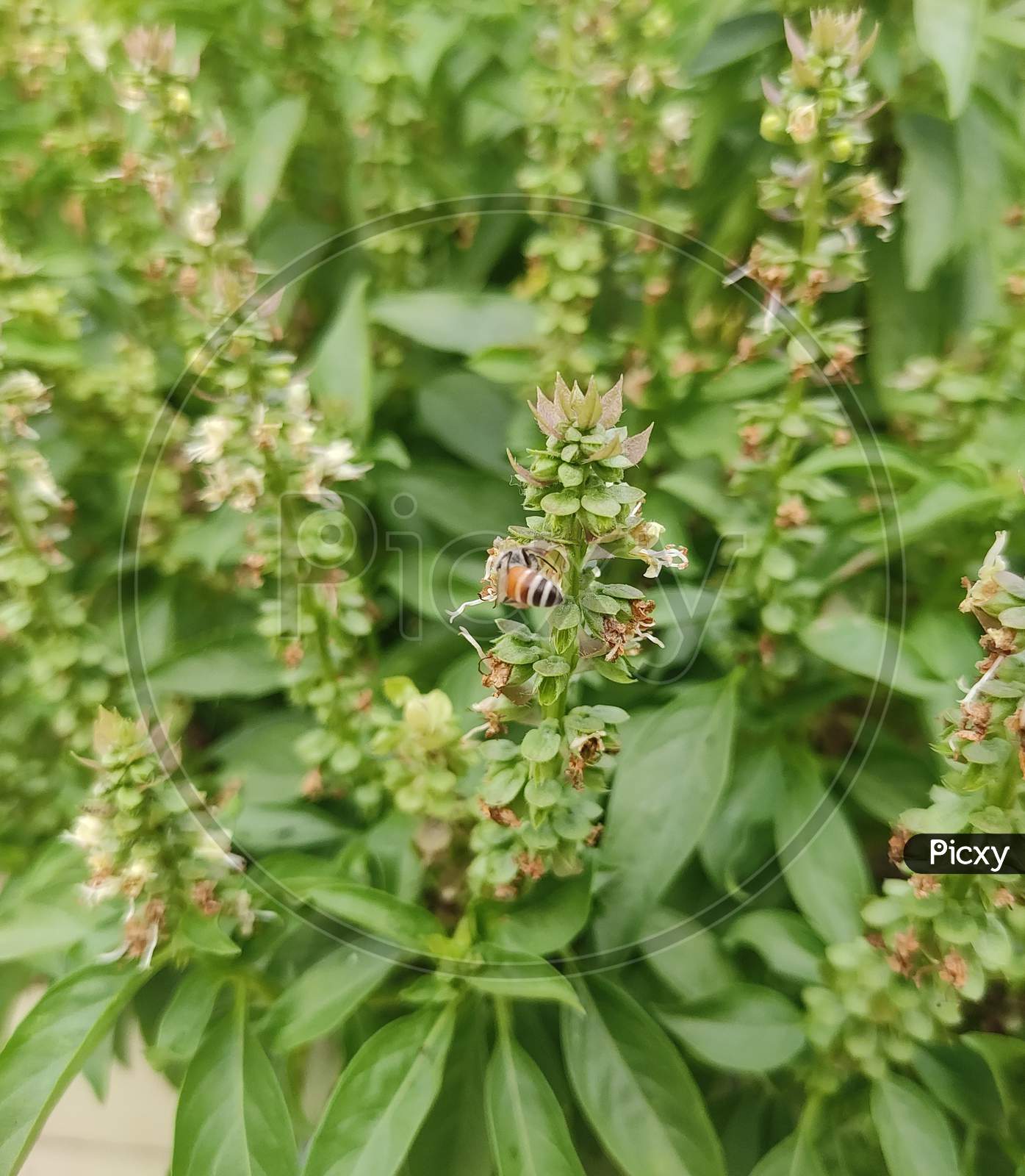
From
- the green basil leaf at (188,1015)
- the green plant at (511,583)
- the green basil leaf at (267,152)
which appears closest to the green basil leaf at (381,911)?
the green plant at (511,583)

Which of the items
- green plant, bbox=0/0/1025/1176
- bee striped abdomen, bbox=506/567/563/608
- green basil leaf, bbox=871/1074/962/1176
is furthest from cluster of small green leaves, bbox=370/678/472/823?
green basil leaf, bbox=871/1074/962/1176

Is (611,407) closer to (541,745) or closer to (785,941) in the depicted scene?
(541,745)

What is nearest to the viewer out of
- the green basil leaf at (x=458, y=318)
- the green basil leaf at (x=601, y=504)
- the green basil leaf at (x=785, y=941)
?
the green basil leaf at (x=601, y=504)

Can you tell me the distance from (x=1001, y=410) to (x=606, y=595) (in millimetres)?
583

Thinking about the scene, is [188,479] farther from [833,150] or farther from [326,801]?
[833,150]

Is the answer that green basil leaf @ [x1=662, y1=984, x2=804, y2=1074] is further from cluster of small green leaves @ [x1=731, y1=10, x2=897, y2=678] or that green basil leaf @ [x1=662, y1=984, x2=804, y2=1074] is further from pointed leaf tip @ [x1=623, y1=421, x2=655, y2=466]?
pointed leaf tip @ [x1=623, y1=421, x2=655, y2=466]

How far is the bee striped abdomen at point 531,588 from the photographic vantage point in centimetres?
42

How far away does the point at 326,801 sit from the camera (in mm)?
938

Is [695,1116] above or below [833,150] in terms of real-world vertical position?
below

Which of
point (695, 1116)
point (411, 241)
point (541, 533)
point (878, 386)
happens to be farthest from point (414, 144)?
point (695, 1116)

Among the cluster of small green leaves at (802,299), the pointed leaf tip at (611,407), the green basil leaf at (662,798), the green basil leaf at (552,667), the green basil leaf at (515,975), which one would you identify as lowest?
the green basil leaf at (515,975)

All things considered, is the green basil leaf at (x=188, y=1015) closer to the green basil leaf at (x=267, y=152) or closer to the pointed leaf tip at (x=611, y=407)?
the pointed leaf tip at (x=611, y=407)

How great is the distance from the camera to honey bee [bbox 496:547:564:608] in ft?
1.38

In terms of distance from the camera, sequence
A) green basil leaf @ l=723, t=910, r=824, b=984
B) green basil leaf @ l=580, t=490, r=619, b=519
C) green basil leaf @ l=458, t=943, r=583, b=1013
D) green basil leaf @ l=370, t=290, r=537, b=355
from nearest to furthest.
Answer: green basil leaf @ l=580, t=490, r=619, b=519 → green basil leaf @ l=458, t=943, r=583, b=1013 → green basil leaf @ l=723, t=910, r=824, b=984 → green basil leaf @ l=370, t=290, r=537, b=355
